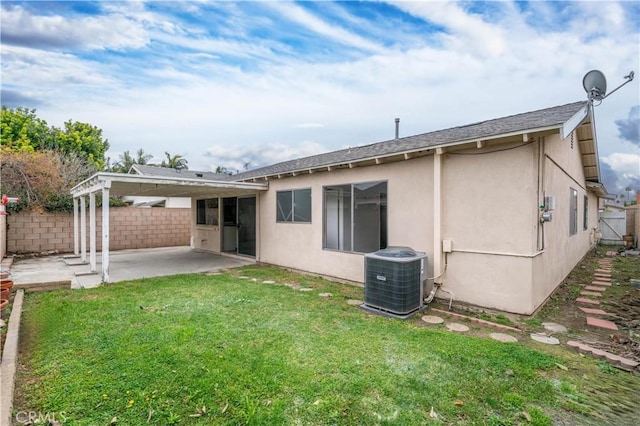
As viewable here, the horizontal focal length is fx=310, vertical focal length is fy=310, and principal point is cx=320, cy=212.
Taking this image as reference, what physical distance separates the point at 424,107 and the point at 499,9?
390cm

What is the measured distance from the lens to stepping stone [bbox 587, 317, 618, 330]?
4.39 metres

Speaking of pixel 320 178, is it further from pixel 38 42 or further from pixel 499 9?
pixel 38 42

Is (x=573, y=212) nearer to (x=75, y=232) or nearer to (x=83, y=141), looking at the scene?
(x=75, y=232)

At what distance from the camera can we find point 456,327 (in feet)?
14.4

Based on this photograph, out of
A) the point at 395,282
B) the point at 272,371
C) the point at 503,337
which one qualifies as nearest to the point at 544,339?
the point at 503,337

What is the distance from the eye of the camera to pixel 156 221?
13.8 m

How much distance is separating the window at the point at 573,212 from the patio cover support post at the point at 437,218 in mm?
4781

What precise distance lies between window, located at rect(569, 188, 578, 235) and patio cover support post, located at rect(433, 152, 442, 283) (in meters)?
4.78

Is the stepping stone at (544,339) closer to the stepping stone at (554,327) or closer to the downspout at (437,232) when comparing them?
the stepping stone at (554,327)

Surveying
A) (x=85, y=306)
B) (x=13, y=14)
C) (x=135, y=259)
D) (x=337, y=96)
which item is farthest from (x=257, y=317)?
(x=337, y=96)

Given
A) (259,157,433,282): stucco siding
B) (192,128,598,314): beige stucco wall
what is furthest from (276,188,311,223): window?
(192,128,598,314): beige stucco wall

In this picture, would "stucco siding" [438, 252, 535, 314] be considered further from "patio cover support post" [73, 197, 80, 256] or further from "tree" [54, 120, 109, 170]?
"tree" [54, 120, 109, 170]

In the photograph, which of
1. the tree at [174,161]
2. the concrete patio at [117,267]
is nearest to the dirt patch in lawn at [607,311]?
the concrete patio at [117,267]

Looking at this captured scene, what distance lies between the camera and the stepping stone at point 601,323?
4386 millimetres
